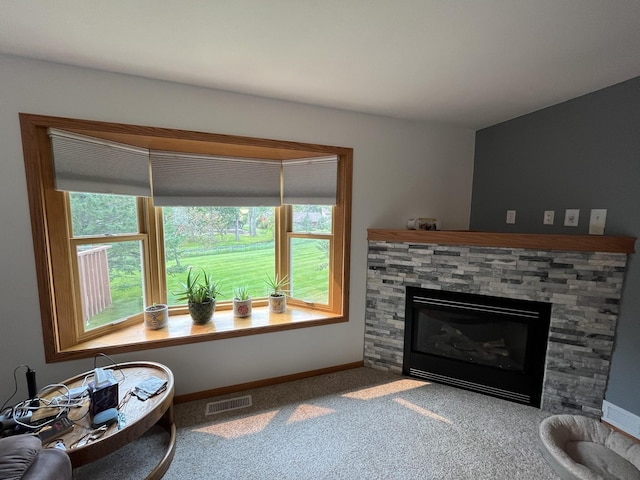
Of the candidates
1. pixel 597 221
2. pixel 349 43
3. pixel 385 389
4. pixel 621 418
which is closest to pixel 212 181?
pixel 349 43

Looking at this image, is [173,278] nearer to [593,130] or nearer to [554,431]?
[554,431]

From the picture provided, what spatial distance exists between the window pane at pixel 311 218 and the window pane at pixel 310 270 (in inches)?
4.2

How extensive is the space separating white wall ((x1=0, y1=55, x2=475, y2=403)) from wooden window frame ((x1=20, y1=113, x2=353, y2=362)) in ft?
0.18

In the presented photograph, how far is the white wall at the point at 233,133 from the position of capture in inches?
63.7

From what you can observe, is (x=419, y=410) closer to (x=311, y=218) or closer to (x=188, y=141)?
(x=311, y=218)

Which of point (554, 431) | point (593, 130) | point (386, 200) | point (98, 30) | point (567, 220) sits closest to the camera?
point (98, 30)

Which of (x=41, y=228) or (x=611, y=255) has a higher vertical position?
(x=41, y=228)

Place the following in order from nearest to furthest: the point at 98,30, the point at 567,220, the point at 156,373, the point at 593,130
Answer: the point at 98,30 → the point at 156,373 → the point at 593,130 → the point at 567,220

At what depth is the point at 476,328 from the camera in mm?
2295

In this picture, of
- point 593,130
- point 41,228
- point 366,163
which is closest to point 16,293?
point 41,228

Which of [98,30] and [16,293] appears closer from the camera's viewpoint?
[98,30]

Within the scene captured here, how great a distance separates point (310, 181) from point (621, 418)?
2828 mm

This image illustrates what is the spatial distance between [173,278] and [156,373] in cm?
84

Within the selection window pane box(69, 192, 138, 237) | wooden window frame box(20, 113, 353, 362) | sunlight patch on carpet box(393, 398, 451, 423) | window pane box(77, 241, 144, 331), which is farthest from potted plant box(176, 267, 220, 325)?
sunlight patch on carpet box(393, 398, 451, 423)
